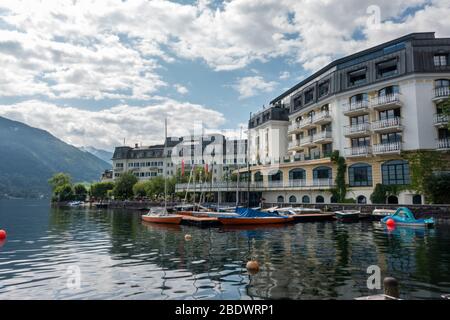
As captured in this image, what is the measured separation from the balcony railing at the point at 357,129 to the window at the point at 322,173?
6988 mm

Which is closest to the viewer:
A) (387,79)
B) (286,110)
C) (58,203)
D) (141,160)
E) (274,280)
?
(274,280)

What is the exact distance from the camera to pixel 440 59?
4406 centimetres

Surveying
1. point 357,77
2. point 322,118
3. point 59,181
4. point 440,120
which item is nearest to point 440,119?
point 440,120

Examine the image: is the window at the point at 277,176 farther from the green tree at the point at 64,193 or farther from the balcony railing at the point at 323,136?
the green tree at the point at 64,193

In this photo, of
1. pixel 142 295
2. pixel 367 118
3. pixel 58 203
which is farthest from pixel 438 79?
pixel 58 203

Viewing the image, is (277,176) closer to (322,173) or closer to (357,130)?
(322,173)

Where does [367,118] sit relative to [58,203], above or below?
above

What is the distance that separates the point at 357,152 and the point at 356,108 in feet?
22.8

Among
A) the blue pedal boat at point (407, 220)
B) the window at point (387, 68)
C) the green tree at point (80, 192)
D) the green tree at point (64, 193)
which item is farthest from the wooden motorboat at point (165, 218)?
the green tree at point (64, 193)

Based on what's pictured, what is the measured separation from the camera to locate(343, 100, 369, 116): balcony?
48.7 metres

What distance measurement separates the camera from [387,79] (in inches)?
1817

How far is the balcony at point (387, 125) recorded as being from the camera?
44991mm
